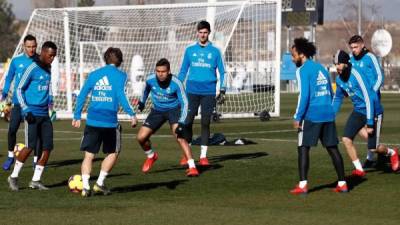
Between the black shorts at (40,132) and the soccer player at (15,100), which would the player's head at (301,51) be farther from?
the soccer player at (15,100)

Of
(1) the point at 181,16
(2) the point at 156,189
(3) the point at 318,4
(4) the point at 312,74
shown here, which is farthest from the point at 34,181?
(3) the point at 318,4

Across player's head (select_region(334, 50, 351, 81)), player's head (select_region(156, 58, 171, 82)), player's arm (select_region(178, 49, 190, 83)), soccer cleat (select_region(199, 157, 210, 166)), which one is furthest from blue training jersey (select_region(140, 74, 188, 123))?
player's head (select_region(334, 50, 351, 81))

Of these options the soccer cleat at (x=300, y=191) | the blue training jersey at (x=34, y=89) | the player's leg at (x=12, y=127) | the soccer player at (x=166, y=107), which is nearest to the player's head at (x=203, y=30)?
the soccer player at (x=166, y=107)

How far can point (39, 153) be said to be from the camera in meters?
14.3

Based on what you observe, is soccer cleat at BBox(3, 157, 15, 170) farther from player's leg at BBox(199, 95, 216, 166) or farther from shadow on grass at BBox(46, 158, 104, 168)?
player's leg at BBox(199, 95, 216, 166)

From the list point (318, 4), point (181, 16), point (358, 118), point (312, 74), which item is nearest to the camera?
point (312, 74)

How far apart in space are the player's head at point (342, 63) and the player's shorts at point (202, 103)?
3.00 metres

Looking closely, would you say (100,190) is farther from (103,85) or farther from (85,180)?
(103,85)

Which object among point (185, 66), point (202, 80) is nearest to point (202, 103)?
point (202, 80)

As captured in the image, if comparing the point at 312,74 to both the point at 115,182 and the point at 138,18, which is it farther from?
the point at 138,18

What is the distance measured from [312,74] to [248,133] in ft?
40.3

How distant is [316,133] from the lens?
1305 centimetres

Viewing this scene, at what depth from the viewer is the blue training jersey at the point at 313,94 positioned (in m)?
12.8

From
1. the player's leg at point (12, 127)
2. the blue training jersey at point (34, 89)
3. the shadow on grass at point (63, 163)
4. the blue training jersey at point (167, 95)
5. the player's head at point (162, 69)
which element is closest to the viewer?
the blue training jersey at point (34, 89)
